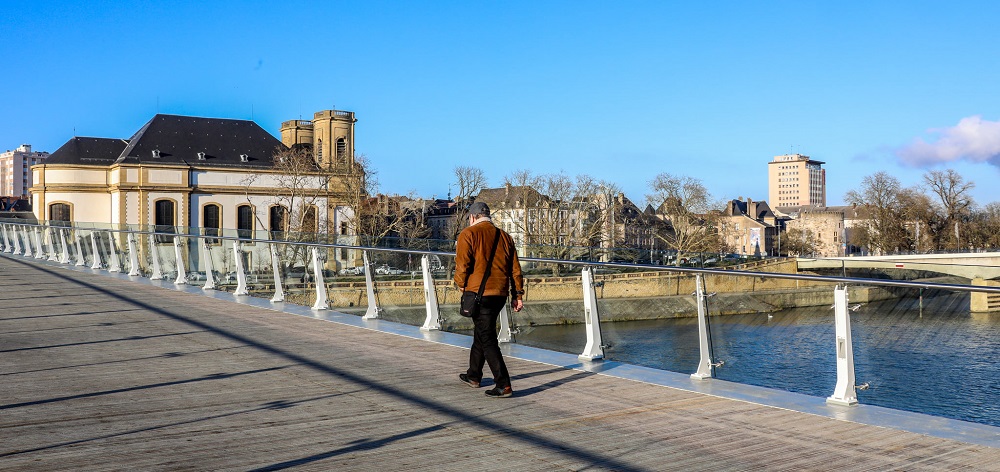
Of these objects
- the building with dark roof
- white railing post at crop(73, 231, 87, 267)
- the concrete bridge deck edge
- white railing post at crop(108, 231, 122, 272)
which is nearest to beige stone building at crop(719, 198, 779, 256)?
the building with dark roof

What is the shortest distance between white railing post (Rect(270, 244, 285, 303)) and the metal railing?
19 millimetres

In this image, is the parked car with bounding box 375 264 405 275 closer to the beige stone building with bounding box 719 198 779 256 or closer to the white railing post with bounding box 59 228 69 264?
the white railing post with bounding box 59 228 69 264

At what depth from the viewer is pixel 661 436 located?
595 centimetres

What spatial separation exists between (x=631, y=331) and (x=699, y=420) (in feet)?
9.57

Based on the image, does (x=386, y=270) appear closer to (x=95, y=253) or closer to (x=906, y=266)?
(x=906, y=266)

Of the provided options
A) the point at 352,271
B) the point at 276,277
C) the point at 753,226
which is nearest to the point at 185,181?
the point at 276,277

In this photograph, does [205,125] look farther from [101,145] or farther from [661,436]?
[661,436]

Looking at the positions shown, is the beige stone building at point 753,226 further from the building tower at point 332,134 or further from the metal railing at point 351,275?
the metal railing at point 351,275

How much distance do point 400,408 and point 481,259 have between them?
4.85 ft

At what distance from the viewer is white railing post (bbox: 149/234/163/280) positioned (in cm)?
2028

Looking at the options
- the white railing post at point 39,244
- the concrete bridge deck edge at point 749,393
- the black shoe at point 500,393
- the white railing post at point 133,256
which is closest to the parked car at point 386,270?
the concrete bridge deck edge at point 749,393

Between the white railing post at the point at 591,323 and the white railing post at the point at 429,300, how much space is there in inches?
109

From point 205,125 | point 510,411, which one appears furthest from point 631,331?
point 205,125

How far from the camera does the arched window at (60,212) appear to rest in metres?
77.9
